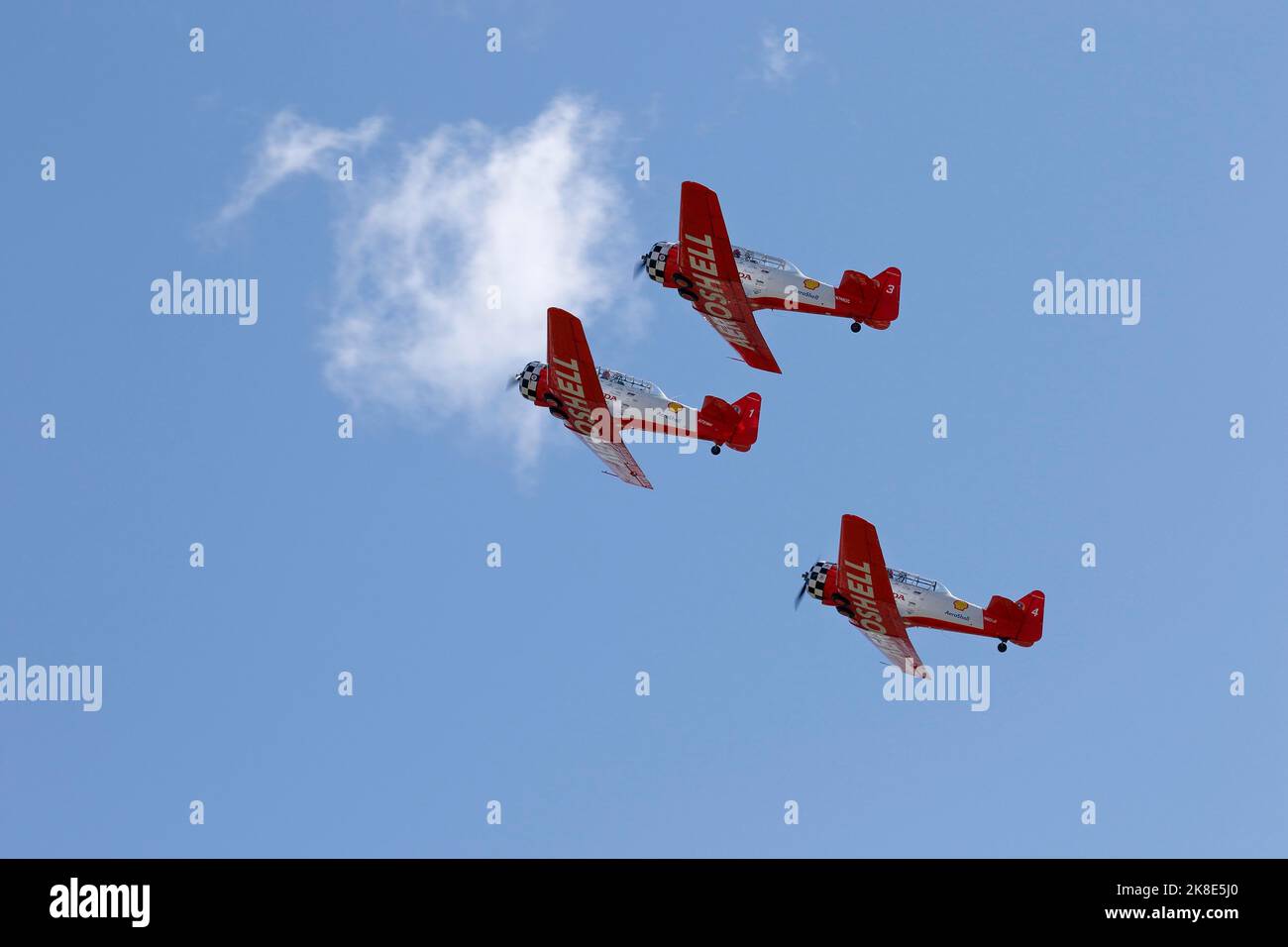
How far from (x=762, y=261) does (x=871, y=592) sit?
1502 centimetres

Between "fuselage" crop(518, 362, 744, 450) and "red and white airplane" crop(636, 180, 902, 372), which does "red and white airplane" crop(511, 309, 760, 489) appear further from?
"red and white airplane" crop(636, 180, 902, 372)

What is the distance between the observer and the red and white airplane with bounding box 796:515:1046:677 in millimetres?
81938

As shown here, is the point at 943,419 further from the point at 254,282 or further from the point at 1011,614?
the point at 254,282

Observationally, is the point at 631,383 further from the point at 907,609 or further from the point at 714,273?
the point at 907,609

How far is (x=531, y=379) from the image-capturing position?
279 feet

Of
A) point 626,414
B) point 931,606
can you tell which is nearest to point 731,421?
point 626,414

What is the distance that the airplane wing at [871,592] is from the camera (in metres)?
78.6

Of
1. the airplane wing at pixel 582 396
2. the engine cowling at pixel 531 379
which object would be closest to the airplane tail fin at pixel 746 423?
the airplane wing at pixel 582 396

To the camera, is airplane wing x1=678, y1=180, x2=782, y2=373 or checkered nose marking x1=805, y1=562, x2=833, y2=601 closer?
airplane wing x1=678, y1=180, x2=782, y2=373

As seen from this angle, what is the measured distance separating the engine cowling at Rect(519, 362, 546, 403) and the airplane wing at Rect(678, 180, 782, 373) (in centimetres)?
672

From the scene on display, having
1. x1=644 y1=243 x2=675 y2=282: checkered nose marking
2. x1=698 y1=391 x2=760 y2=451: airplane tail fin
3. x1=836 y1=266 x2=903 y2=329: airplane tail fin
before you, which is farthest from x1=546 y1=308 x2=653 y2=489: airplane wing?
x1=836 y1=266 x2=903 y2=329: airplane tail fin

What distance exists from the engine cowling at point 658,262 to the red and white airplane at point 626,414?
491cm
